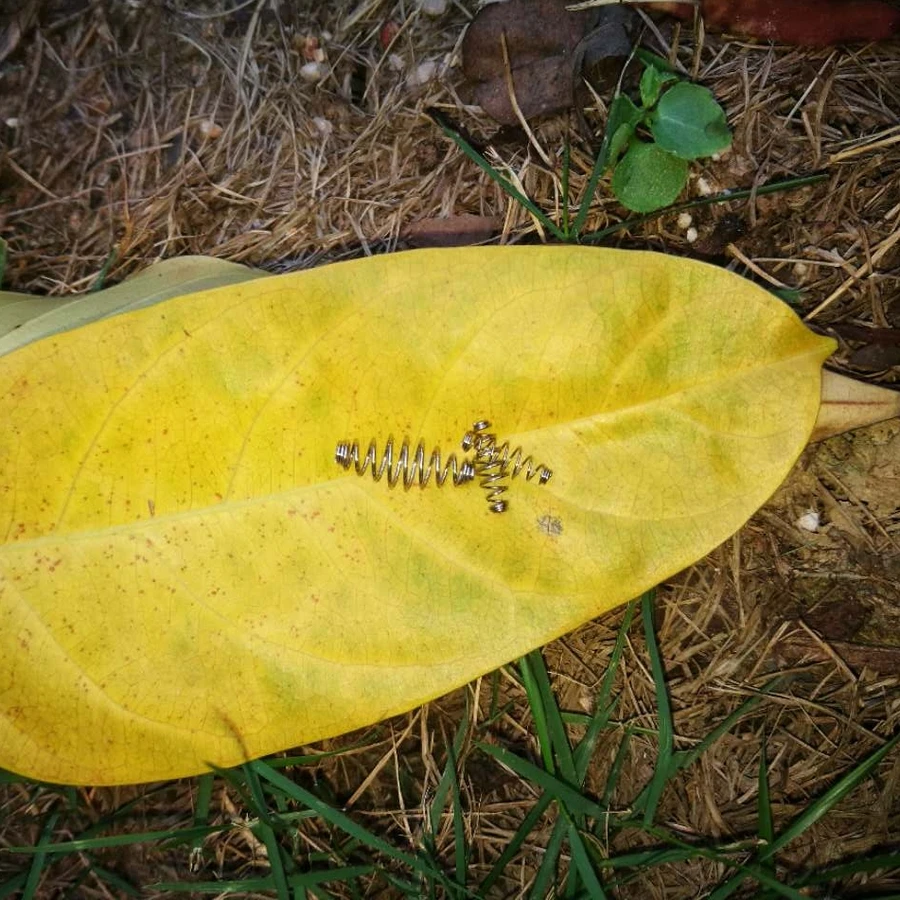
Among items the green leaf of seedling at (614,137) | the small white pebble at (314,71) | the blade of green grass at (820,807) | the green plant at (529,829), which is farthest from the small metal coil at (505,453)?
the small white pebble at (314,71)

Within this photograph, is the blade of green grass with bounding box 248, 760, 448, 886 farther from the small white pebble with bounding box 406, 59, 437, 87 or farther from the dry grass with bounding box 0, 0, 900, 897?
the small white pebble with bounding box 406, 59, 437, 87

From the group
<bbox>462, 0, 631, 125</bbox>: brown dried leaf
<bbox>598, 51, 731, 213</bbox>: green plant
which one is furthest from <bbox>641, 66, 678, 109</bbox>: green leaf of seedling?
<bbox>462, 0, 631, 125</bbox>: brown dried leaf

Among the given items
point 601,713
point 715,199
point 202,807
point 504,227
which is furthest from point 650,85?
point 202,807


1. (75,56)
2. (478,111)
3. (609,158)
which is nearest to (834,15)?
(609,158)

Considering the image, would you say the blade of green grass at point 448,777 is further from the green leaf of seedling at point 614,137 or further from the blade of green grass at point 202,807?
the green leaf of seedling at point 614,137

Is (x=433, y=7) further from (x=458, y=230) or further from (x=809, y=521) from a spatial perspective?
(x=809, y=521)

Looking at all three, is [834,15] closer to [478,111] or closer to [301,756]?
[478,111]

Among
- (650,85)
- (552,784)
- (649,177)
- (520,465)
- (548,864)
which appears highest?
(650,85)
